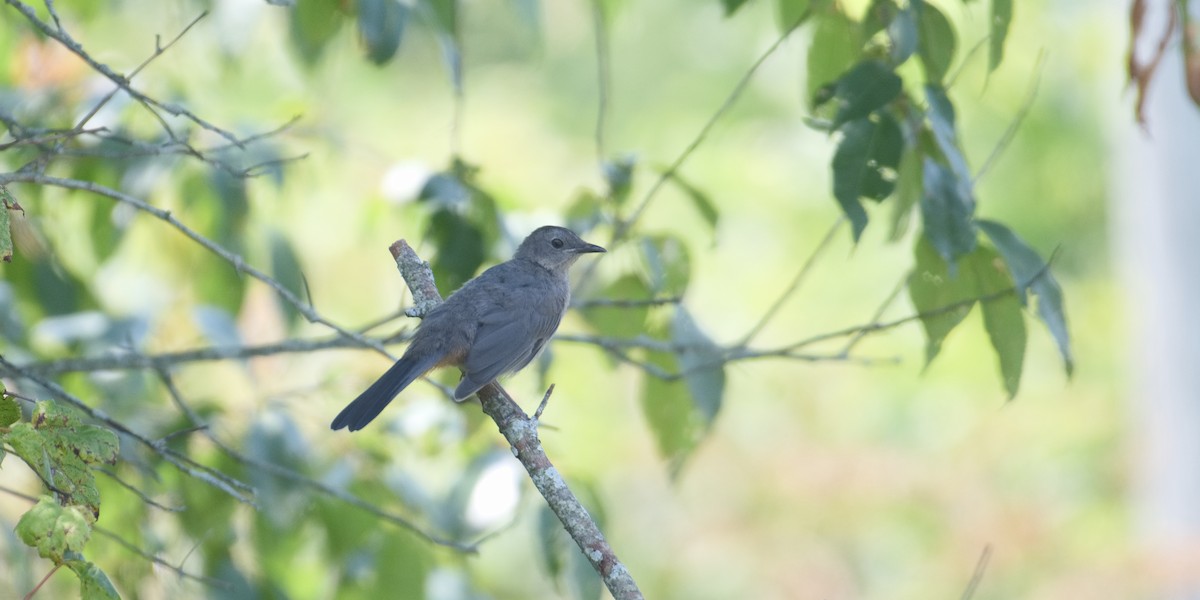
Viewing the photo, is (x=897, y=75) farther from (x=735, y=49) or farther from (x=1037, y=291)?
(x=735, y=49)

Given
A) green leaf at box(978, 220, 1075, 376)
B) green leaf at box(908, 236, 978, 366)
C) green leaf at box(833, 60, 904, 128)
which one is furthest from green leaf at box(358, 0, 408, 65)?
green leaf at box(978, 220, 1075, 376)

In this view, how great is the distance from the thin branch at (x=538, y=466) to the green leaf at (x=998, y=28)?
125 cm

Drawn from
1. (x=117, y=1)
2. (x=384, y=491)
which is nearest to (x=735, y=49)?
(x=117, y=1)

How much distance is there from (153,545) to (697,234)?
8.35 metres

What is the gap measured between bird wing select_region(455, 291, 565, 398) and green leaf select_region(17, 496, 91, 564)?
1511mm

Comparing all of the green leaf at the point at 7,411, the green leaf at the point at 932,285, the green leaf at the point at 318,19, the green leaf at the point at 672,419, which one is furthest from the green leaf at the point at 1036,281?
the green leaf at the point at 7,411

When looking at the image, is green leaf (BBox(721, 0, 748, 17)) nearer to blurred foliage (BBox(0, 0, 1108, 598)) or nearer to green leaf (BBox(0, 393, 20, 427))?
blurred foliage (BBox(0, 0, 1108, 598))

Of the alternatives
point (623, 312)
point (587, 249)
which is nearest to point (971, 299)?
point (623, 312)

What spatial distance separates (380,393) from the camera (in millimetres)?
3232

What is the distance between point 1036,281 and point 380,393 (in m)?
1.65

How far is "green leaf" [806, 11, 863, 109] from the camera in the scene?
295 centimetres

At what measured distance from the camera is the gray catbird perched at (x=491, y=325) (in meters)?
3.25

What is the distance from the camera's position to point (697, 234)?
11297 millimetres

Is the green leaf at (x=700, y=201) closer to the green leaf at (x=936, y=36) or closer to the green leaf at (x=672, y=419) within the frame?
the green leaf at (x=672, y=419)
